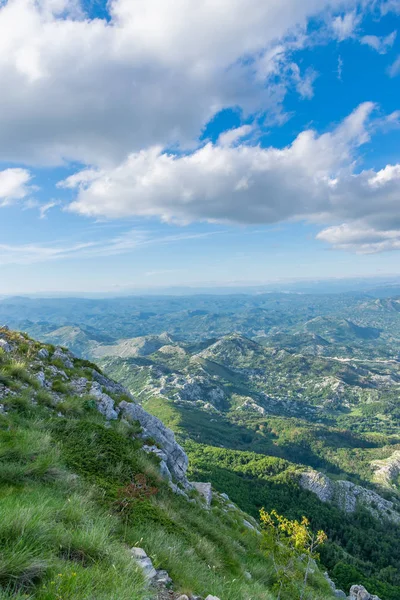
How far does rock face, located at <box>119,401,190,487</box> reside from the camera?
2064cm

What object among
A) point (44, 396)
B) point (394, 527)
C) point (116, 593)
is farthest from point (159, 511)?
point (394, 527)

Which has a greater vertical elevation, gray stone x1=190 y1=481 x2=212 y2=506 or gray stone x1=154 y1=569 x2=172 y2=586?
gray stone x1=154 y1=569 x2=172 y2=586

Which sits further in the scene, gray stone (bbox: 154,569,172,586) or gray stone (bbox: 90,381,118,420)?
gray stone (bbox: 90,381,118,420)

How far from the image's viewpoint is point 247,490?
10562 cm

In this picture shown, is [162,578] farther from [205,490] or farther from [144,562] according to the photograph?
[205,490]

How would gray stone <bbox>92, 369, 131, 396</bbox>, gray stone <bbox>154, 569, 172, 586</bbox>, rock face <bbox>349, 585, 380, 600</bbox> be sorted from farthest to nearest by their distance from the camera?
1. rock face <bbox>349, 585, 380, 600</bbox>
2. gray stone <bbox>92, 369, 131, 396</bbox>
3. gray stone <bbox>154, 569, 172, 586</bbox>

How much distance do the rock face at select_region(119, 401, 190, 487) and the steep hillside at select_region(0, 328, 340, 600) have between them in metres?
0.33

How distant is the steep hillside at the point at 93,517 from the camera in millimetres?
5152

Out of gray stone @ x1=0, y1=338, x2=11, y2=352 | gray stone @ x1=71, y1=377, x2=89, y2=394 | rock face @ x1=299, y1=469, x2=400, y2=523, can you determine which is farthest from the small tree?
rock face @ x1=299, y1=469, x2=400, y2=523

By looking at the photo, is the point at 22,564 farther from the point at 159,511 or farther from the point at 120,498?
the point at 159,511

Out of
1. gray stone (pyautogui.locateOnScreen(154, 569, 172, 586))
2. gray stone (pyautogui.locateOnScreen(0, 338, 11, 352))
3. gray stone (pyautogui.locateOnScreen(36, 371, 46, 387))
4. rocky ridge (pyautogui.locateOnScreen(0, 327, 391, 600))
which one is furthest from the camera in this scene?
gray stone (pyautogui.locateOnScreen(0, 338, 11, 352))

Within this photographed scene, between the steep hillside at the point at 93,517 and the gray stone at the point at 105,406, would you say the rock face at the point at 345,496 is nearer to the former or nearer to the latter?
the steep hillside at the point at 93,517

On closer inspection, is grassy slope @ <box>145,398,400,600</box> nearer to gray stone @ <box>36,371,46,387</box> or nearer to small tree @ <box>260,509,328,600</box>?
small tree @ <box>260,509,328,600</box>

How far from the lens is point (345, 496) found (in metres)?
124
